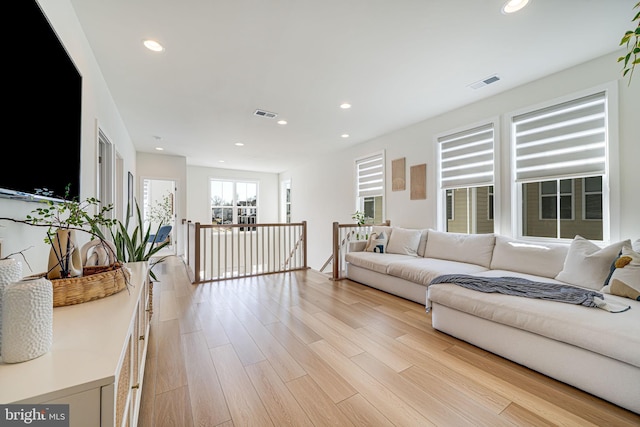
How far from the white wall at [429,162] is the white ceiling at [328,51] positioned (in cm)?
17

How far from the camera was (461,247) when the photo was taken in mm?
3441

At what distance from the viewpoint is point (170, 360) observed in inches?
76.2

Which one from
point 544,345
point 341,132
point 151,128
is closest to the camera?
point 544,345

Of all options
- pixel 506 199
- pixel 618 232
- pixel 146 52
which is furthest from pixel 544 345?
pixel 146 52

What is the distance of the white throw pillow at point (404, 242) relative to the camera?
393cm

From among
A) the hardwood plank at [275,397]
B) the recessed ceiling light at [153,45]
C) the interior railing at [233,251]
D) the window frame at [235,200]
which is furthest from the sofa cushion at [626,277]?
the window frame at [235,200]

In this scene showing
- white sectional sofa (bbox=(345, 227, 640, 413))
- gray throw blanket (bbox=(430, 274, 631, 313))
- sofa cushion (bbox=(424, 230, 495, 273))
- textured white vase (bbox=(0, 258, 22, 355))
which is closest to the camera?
textured white vase (bbox=(0, 258, 22, 355))

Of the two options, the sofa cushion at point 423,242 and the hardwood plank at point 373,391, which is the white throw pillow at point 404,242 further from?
the hardwood plank at point 373,391

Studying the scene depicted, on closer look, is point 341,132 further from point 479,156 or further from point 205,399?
point 205,399

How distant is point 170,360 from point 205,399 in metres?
0.58

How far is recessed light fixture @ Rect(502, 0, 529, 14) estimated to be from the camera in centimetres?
191

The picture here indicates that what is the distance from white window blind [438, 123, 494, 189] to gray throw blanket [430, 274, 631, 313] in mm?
1686

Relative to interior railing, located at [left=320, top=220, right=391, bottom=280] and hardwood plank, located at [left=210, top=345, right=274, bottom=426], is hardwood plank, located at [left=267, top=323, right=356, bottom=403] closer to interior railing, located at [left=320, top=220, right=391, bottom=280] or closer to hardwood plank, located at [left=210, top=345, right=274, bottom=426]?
hardwood plank, located at [left=210, top=345, right=274, bottom=426]

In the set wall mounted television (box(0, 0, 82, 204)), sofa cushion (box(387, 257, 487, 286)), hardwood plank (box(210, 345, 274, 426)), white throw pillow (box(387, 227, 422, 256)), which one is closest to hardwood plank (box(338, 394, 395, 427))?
hardwood plank (box(210, 345, 274, 426))
